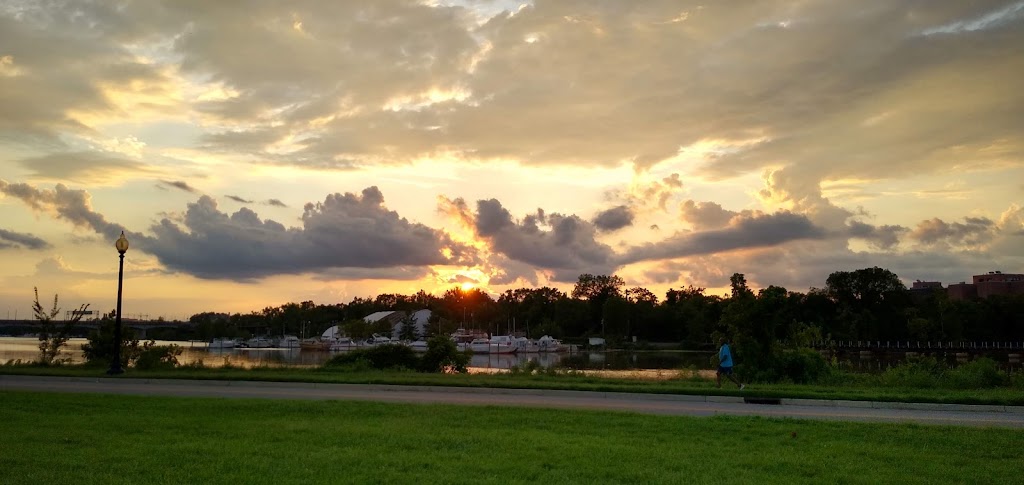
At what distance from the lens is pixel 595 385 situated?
2347 centimetres

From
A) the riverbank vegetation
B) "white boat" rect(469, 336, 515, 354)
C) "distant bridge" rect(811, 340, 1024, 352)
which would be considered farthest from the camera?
"white boat" rect(469, 336, 515, 354)

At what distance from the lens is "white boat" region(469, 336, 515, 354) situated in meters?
123

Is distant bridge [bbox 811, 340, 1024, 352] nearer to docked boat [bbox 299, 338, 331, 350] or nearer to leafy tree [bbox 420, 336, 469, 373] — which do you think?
docked boat [bbox 299, 338, 331, 350]

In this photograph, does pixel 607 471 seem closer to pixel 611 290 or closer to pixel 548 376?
pixel 548 376

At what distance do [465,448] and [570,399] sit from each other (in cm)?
1001

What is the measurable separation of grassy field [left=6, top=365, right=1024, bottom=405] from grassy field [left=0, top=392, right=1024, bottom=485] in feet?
24.3

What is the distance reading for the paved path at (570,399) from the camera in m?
17.1

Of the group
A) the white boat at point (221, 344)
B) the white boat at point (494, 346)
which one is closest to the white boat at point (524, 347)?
the white boat at point (494, 346)

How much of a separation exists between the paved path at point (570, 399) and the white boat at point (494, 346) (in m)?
97.9

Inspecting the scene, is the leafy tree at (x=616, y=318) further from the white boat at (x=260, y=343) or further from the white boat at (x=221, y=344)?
the white boat at (x=221, y=344)

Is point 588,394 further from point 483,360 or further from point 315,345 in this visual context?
point 315,345

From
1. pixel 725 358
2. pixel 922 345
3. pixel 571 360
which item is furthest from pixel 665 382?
pixel 922 345

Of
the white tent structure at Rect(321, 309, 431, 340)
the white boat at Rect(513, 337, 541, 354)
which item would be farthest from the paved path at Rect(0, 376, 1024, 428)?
the white tent structure at Rect(321, 309, 431, 340)

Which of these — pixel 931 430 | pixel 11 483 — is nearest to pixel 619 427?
pixel 931 430
